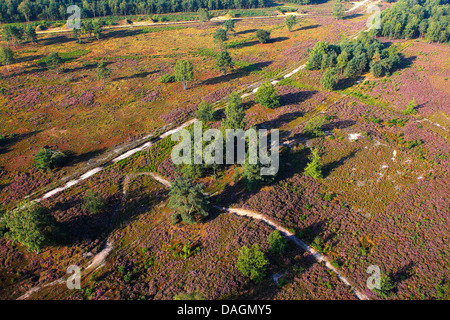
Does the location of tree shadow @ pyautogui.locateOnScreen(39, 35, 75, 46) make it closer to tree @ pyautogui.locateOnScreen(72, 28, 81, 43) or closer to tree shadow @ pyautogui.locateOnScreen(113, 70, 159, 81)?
tree @ pyautogui.locateOnScreen(72, 28, 81, 43)

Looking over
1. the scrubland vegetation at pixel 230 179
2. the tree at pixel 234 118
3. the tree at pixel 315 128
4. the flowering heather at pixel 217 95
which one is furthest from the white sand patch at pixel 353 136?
the flowering heather at pixel 217 95

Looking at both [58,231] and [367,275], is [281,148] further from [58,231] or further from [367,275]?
[58,231]

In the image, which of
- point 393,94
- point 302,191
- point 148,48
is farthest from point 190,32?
point 302,191

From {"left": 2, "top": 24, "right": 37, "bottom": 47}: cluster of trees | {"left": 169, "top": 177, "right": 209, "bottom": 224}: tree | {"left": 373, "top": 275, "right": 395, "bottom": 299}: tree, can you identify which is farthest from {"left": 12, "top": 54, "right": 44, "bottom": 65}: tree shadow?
{"left": 373, "top": 275, "right": 395, "bottom": 299}: tree

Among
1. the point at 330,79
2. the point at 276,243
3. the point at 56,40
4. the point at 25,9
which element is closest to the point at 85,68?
the point at 56,40
